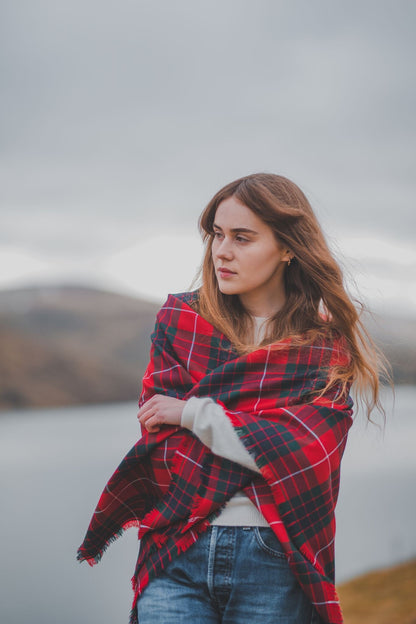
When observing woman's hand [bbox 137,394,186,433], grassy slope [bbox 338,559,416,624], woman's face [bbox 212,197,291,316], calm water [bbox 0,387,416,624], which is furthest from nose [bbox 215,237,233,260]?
grassy slope [bbox 338,559,416,624]

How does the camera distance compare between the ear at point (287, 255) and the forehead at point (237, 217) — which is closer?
the forehead at point (237, 217)

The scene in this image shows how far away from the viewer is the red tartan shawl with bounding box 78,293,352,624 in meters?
1.56

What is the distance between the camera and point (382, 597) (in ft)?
22.9

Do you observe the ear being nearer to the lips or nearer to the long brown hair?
the long brown hair

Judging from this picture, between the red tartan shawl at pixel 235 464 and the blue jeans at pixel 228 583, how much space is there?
0.12 ft

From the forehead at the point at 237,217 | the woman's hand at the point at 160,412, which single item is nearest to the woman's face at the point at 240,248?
the forehead at the point at 237,217

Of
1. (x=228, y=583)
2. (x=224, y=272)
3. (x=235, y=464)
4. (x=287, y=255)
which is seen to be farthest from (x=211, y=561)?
(x=287, y=255)

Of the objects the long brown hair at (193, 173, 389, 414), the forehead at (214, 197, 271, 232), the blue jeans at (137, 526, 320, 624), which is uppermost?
the forehead at (214, 197, 271, 232)

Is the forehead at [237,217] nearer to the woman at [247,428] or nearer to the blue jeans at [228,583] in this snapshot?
the woman at [247,428]

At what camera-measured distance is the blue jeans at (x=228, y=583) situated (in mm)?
1523

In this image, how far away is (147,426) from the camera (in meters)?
1.65

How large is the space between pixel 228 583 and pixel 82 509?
826 cm

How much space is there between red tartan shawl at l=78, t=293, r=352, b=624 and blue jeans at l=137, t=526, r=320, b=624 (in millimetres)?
38

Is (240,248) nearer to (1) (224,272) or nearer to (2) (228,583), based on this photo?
(1) (224,272)
